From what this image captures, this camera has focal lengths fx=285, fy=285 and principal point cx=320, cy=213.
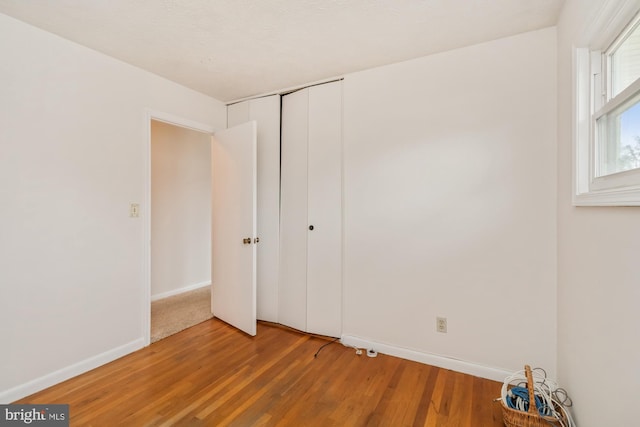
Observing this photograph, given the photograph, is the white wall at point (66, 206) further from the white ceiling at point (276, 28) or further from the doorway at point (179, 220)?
the doorway at point (179, 220)

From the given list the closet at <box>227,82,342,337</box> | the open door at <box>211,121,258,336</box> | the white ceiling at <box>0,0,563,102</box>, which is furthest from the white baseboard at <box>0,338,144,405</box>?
the white ceiling at <box>0,0,563,102</box>

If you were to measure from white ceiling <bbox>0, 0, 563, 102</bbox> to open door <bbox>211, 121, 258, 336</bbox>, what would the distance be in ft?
2.45

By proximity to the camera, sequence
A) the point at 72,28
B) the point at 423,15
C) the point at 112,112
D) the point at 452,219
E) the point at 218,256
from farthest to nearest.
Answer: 1. the point at 218,256
2. the point at 112,112
3. the point at 452,219
4. the point at 72,28
5. the point at 423,15

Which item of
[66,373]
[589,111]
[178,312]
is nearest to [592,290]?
[589,111]

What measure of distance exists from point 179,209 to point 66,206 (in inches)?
82.7

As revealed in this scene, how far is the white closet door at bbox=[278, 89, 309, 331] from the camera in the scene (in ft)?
9.16

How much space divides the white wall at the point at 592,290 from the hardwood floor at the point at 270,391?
584 millimetres

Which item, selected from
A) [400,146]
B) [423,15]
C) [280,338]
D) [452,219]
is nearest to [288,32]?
[423,15]

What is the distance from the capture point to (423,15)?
1.76 m

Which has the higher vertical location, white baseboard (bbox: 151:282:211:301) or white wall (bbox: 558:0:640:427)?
white wall (bbox: 558:0:640:427)

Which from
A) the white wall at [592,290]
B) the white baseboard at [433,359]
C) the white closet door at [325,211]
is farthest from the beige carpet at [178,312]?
the white wall at [592,290]

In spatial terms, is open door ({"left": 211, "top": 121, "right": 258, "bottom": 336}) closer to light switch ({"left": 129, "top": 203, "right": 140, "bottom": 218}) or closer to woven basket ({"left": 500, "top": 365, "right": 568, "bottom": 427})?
light switch ({"left": 129, "top": 203, "right": 140, "bottom": 218})

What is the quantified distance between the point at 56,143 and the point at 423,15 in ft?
8.50

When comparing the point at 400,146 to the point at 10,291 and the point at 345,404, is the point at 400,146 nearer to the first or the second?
the point at 345,404
